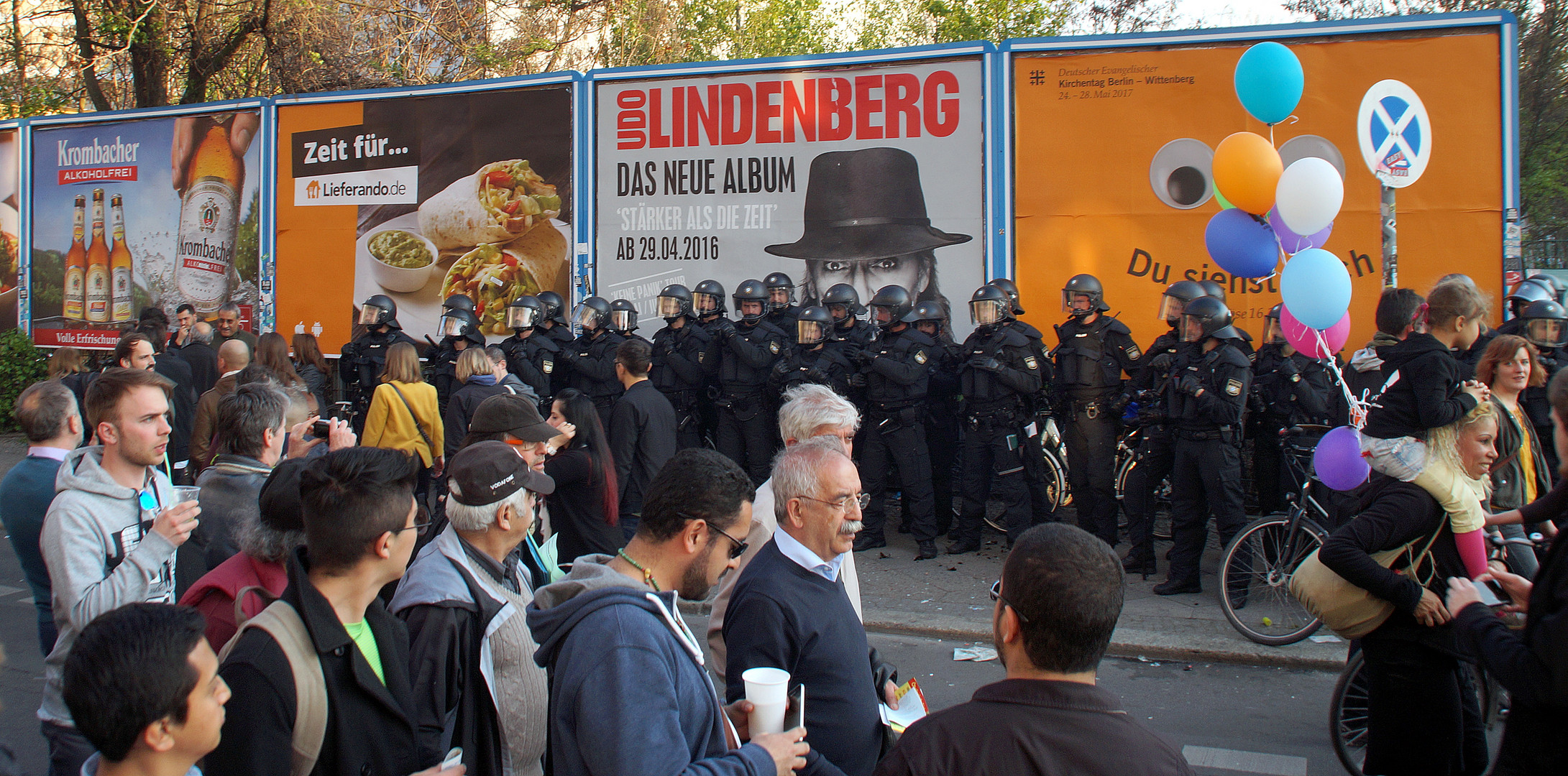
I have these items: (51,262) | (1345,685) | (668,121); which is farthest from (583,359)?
(51,262)

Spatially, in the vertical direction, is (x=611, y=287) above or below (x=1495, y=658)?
above

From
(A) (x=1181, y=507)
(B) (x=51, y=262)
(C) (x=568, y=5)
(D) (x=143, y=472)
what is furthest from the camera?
(C) (x=568, y=5)

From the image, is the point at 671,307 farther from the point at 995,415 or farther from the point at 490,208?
the point at 995,415

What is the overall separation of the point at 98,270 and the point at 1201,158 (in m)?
15.0

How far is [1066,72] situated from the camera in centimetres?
1023

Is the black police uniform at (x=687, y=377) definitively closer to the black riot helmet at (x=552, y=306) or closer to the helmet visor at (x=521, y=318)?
the helmet visor at (x=521, y=318)

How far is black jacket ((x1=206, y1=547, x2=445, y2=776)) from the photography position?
7.20ft

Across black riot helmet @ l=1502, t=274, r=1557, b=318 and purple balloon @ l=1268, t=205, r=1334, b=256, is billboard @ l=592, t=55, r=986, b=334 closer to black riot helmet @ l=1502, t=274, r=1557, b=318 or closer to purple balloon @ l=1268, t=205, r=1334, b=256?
purple balloon @ l=1268, t=205, r=1334, b=256

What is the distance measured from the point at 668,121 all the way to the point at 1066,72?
433 cm

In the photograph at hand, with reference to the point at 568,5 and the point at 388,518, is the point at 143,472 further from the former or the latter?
the point at 568,5

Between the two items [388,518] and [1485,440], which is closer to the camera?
[388,518]

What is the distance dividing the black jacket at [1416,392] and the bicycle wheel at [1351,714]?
39.4 inches

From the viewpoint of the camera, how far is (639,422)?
6.74m

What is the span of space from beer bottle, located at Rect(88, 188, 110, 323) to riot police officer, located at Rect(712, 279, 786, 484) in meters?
10.7
